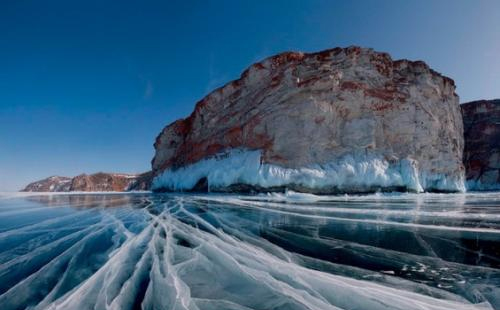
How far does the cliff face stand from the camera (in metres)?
37.2

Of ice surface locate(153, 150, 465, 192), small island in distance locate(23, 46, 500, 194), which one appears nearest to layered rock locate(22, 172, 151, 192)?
small island in distance locate(23, 46, 500, 194)

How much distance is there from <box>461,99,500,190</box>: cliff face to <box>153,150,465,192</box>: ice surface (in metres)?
24.7

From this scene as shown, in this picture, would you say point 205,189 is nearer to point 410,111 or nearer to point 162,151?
point 162,151

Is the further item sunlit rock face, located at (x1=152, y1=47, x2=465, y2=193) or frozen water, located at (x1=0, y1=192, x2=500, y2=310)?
sunlit rock face, located at (x1=152, y1=47, x2=465, y2=193)

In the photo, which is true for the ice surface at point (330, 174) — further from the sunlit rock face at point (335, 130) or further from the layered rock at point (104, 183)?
the layered rock at point (104, 183)

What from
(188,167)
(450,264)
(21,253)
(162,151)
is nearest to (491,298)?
(450,264)

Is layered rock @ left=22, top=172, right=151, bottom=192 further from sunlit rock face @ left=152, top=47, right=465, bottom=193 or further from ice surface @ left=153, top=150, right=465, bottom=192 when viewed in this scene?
ice surface @ left=153, top=150, right=465, bottom=192

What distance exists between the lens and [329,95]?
66.7 ft

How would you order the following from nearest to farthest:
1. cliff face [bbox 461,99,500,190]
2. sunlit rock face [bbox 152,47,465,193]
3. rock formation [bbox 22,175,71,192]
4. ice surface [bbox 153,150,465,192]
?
ice surface [bbox 153,150,465,192]
sunlit rock face [bbox 152,47,465,193]
cliff face [bbox 461,99,500,190]
rock formation [bbox 22,175,71,192]

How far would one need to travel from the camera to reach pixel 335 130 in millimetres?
20109

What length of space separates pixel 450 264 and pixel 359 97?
20.2 meters

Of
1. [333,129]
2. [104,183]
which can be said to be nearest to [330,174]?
[333,129]

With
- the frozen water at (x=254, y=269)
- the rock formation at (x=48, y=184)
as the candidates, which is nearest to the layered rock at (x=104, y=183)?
the rock formation at (x=48, y=184)

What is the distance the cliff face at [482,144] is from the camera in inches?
1467
